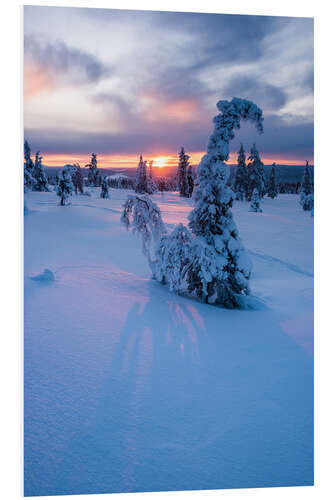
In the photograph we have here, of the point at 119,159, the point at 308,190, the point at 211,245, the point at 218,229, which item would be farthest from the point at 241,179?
the point at 119,159

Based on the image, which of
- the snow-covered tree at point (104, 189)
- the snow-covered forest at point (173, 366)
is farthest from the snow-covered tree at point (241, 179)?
the snow-covered forest at point (173, 366)

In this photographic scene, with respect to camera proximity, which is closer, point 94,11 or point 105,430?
point 105,430

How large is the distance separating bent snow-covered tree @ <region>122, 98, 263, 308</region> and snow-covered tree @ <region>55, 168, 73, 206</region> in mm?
17535

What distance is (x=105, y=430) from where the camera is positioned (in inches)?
→ 121

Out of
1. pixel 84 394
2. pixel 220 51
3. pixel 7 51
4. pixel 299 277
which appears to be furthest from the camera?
pixel 299 277

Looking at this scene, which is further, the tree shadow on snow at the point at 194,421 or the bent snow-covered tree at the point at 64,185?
the bent snow-covered tree at the point at 64,185

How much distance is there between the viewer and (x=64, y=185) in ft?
79.6

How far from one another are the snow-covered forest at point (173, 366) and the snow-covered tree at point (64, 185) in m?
16.1

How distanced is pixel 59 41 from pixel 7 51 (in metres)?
0.90

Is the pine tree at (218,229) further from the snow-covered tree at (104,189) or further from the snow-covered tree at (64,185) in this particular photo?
the snow-covered tree at (104,189)

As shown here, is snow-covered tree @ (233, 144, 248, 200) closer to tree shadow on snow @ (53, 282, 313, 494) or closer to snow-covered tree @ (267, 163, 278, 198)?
snow-covered tree @ (267, 163, 278, 198)

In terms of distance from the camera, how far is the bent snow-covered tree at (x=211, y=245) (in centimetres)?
675
